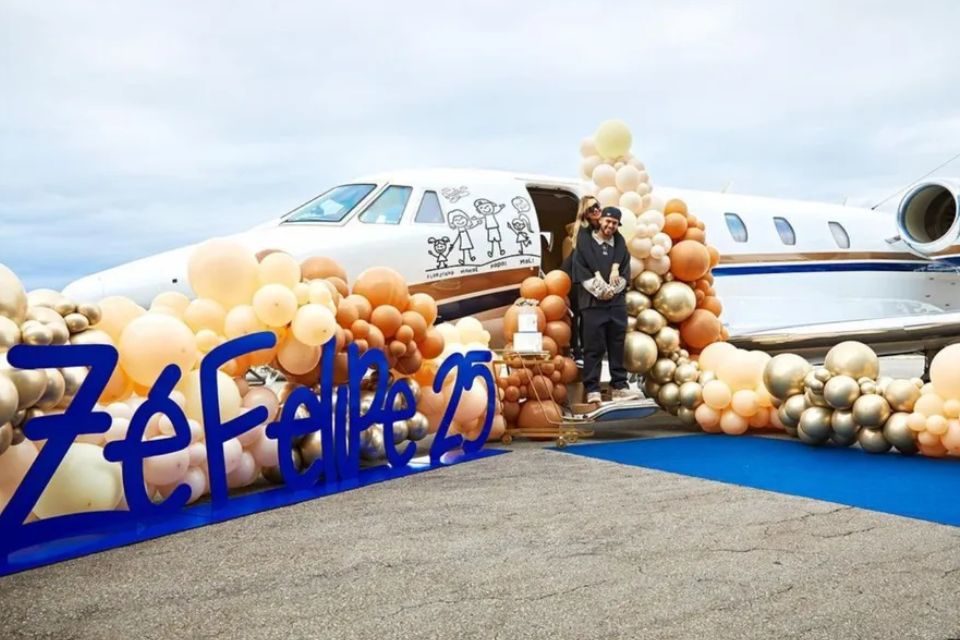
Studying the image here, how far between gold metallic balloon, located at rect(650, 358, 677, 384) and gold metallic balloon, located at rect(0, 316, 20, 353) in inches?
211

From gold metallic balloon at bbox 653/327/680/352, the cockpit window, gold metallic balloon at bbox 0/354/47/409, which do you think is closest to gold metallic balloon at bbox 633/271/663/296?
gold metallic balloon at bbox 653/327/680/352

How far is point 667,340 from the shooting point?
749cm

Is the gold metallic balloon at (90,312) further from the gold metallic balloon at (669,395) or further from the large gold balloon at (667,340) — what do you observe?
the gold metallic balloon at (669,395)

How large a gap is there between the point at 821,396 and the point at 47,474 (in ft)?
16.8

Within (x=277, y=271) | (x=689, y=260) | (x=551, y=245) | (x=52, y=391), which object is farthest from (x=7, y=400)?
(x=551, y=245)

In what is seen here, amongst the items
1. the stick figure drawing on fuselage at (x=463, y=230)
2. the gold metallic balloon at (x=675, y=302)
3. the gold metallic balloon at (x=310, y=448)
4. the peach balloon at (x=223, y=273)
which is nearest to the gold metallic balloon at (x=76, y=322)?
the peach balloon at (x=223, y=273)

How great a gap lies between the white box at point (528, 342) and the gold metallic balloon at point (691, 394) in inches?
56.3

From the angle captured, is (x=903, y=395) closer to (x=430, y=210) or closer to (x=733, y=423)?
(x=733, y=423)

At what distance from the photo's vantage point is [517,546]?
3678 mm

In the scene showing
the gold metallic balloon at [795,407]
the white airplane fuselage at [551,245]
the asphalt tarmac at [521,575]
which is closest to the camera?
the asphalt tarmac at [521,575]

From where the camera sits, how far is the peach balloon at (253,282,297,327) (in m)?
4.85

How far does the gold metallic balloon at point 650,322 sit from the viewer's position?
295 inches

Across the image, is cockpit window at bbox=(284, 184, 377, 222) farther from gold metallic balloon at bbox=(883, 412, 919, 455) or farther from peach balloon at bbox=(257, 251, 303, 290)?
gold metallic balloon at bbox=(883, 412, 919, 455)

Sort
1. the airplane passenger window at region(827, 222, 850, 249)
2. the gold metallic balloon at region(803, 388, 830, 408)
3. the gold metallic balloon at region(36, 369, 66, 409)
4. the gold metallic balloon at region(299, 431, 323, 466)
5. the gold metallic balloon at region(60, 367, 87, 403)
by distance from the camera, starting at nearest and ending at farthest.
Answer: the gold metallic balloon at region(36, 369, 66, 409), the gold metallic balloon at region(60, 367, 87, 403), the gold metallic balloon at region(299, 431, 323, 466), the gold metallic balloon at region(803, 388, 830, 408), the airplane passenger window at region(827, 222, 850, 249)
